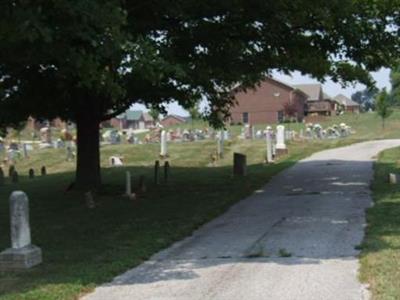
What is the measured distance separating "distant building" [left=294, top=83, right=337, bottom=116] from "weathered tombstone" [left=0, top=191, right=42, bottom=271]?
98796 millimetres

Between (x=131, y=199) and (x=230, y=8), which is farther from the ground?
(x=230, y=8)

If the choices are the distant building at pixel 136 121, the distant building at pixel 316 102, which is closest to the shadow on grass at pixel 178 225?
the distant building at pixel 316 102

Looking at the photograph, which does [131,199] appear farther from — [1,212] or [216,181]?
[216,181]

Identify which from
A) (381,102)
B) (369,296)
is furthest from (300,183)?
(381,102)

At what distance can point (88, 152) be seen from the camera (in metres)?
18.8

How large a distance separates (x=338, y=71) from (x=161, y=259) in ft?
46.6

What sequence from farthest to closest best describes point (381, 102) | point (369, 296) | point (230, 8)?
point (381, 102)
point (230, 8)
point (369, 296)

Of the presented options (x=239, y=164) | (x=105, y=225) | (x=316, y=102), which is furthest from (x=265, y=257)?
(x=316, y=102)

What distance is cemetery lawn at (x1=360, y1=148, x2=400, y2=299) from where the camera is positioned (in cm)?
714

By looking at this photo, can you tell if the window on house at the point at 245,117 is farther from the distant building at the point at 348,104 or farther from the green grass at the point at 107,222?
the green grass at the point at 107,222

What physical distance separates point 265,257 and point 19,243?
121 inches

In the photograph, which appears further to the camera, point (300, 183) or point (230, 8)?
point (300, 183)

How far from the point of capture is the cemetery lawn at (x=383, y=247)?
23.4 feet

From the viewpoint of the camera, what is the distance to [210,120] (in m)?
22.4
